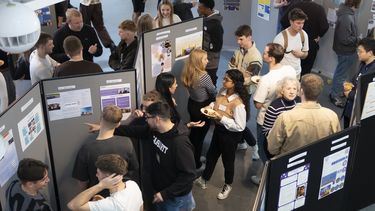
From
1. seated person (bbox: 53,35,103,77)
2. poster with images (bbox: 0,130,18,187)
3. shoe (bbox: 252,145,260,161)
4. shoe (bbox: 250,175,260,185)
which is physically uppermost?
seated person (bbox: 53,35,103,77)

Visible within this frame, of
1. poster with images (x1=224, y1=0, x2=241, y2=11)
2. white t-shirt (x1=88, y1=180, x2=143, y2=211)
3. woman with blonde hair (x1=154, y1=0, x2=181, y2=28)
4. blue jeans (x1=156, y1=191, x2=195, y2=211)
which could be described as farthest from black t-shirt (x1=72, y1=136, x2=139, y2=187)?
poster with images (x1=224, y1=0, x2=241, y2=11)

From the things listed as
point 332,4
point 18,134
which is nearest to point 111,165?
point 18,134

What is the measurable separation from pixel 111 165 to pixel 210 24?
315 centimetres

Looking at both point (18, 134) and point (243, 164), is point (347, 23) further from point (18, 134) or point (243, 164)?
point (18, 134)

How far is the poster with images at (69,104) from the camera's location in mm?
3584

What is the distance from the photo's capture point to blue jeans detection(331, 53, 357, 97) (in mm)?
6168

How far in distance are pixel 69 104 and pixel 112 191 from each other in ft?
3.82

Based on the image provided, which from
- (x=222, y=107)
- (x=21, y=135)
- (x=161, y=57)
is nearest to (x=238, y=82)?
(x=222, y=107)

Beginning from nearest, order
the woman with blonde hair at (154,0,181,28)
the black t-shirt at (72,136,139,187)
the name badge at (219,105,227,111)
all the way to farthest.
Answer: the black t-shirt at (72,136,139,187) < the name badge at (219,105,227,111) < the woman with blonde hair at (154,0,181,28)

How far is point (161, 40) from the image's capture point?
454 centimetres

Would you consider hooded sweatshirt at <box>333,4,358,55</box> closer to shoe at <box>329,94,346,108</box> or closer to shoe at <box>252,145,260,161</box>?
shoe at <box>329,94,346,108</box>

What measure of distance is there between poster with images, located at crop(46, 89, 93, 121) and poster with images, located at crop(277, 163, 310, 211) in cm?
180

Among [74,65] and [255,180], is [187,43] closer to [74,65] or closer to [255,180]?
[74,65]

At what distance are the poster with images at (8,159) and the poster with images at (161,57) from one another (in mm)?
1830
